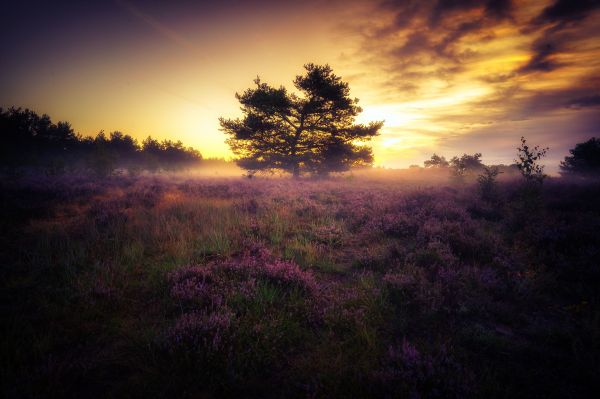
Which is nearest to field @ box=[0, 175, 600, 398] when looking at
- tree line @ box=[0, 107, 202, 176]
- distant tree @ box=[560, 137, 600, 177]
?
tree line @ box=[0, 107, 202, 176]

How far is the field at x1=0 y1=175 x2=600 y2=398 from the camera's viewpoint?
2.60m

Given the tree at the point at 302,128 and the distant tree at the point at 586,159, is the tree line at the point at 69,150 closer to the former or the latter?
the tree at the point at 302,128

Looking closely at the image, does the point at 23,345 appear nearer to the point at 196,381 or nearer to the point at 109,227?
the point at 196,381

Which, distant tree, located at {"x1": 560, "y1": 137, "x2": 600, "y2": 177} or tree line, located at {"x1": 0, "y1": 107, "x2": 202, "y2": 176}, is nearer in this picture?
tree line, located at {"x1": 0, "y1": 107, "x2": 202, "y2": 176}

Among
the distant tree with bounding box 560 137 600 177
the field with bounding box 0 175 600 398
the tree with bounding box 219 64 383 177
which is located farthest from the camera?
the distant tree with bounding box 560 137 600 177

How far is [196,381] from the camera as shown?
8.48ft

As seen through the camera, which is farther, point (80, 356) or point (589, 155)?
point (589, 155)

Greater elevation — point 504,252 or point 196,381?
point 504,252

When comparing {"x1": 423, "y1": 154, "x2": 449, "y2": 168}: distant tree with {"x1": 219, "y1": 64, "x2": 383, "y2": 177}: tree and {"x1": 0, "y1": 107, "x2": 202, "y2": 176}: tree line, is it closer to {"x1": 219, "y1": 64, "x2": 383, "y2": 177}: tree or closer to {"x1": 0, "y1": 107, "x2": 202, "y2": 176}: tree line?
{"x1": 219, "y1": 64, "x2": 383, "y2": 177}: tree

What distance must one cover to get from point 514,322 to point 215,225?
23.3ft

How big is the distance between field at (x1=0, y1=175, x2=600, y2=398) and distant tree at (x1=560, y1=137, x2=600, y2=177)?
3564 centimetres

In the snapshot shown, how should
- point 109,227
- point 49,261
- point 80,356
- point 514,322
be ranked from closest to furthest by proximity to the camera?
1. point 80,356
2. point 514,322
3. point 49,261
4. point 109,227

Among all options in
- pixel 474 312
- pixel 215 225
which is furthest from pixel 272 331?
pixel 215 225

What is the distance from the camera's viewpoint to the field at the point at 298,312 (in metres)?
2.60
